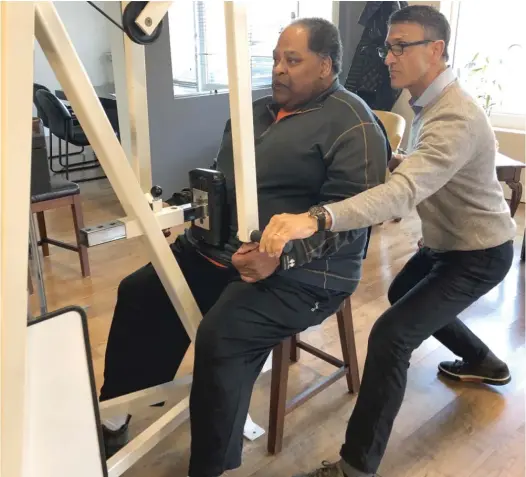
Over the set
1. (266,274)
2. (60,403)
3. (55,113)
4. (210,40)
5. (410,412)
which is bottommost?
(410,412)

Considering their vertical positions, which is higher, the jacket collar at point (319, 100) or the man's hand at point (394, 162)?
the jacket collar at point (319, 100)

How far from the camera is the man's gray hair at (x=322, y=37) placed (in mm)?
1523

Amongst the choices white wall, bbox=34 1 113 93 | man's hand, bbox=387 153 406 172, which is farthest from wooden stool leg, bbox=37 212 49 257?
white wall, bbox=34 1 113 93

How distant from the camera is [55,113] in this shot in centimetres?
448

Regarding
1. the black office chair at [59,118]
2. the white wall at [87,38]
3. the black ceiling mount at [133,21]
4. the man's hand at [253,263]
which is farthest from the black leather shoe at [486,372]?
the white wall at [87,38]

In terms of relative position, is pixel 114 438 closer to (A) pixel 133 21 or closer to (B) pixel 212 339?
(B) pixel 212 339

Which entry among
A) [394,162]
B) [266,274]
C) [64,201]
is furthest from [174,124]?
[266,274]

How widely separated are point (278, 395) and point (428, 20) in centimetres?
117

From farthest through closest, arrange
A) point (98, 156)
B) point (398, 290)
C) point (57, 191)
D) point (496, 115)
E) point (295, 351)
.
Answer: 1. point (496, 115)
2. point (57, 191)
3. point (295, 351)
4. point (398, 290)
5. point (98, 156)

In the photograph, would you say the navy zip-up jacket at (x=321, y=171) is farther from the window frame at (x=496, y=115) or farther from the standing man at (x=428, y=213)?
the window frame at (x=496, y=115)

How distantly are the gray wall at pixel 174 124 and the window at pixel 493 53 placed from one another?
200 cm

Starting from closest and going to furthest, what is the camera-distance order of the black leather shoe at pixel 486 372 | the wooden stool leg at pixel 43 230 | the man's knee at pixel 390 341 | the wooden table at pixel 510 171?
the man's knee at pixel 390 341 < the black leather shoe at pixel 486 372 < the wooden table at pixel 510 171 < the wooden stool leg at pixel 43 230

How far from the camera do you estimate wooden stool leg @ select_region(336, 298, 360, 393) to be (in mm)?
1882

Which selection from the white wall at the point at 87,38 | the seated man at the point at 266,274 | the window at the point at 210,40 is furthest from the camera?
the white wall at the point at 87,38
